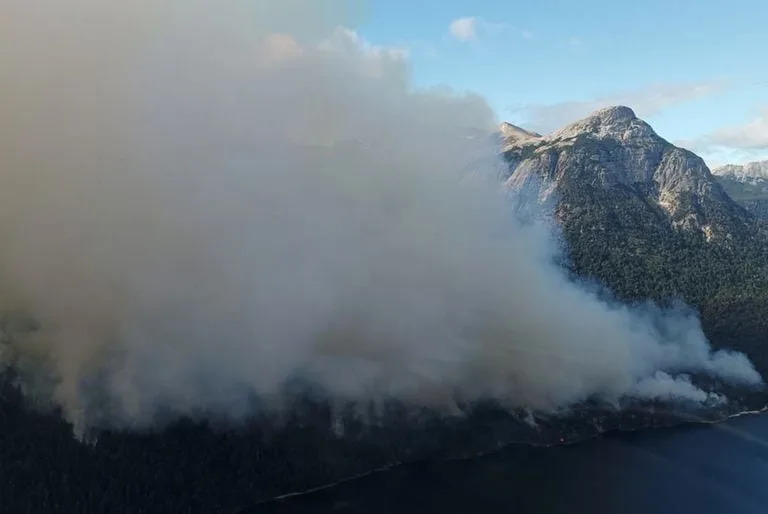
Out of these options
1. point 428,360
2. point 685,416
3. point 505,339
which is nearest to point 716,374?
point 685,416

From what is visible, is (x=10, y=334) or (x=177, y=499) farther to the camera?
(x=10, y=334)

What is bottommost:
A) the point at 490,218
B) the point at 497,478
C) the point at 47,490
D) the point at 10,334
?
the point at 497,478

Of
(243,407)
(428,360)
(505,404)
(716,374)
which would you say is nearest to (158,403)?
(243,407)

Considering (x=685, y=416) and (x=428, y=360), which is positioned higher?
(x=428, y=360)

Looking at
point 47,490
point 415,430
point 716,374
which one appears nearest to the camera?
point 47,490

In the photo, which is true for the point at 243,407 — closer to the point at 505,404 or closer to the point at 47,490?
the point at 47,490

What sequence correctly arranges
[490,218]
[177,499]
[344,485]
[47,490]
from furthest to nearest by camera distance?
[490,218]
[344,485]
[177,499]
[47,490]
